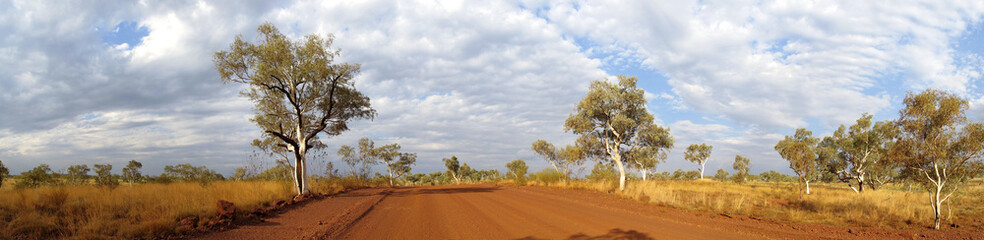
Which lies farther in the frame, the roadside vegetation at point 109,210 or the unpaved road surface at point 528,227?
the unpaved road surface at point 528,227

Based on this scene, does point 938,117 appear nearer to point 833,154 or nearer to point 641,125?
point 641,125

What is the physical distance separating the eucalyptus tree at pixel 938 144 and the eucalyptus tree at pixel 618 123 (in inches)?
447

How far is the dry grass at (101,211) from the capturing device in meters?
6.62

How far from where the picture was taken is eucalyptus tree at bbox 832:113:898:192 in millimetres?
28047

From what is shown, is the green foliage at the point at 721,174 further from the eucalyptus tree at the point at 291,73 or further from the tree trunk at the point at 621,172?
the eucalyptus tree at the point at 291,73

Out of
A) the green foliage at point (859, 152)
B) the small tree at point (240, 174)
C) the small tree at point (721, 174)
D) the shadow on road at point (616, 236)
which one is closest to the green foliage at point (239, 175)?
the small tree at point (240, 174)

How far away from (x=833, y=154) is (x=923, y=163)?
86.1 ft

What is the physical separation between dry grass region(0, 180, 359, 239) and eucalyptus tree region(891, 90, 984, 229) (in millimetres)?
17996

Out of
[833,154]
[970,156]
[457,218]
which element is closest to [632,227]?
[457,218]

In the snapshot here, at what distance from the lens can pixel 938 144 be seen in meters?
10.4

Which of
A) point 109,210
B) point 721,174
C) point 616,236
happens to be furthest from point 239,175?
point 721,174

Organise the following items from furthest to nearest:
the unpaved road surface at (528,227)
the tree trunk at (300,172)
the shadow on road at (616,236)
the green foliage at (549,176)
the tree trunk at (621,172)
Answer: the green foliage at (549,176) < the tree trunk at (621,172) < the tree trunk at (300,172) < the unpaved road surface at (528,227) < the shadow on road at (616,236)

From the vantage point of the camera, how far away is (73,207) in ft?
26.7

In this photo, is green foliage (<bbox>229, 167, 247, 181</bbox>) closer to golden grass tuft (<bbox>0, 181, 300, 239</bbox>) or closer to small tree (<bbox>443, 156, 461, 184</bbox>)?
golden grass tuft (<bbox>0, 181, 300, 239</bbox>)
